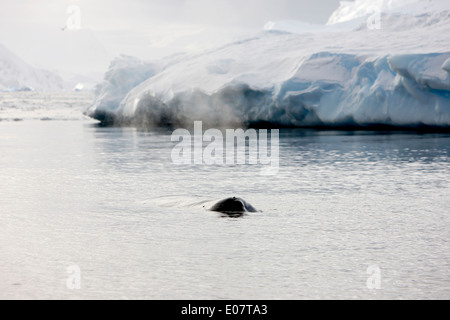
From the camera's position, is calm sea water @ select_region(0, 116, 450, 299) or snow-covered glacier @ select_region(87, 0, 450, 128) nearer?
calm sea water @ select_region(0, 116, 450, 299)

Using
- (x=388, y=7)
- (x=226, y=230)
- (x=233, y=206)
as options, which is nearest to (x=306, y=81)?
(x=233, y=206)

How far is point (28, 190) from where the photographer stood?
1233cm

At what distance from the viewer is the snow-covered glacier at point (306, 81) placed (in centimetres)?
2355

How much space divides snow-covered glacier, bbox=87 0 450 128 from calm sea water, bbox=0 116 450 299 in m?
6.95

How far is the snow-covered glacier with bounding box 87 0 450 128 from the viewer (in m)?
23.5

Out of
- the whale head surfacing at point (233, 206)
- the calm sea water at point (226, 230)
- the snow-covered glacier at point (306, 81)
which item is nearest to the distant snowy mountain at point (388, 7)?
the snow-covered glacier at point (306, 81)

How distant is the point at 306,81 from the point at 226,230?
58.0 ft

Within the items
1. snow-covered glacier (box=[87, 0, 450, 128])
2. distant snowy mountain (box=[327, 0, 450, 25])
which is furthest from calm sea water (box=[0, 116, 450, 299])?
distant snowy mountain (box=[327, 0, 450, 25])

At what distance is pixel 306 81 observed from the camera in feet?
84.5

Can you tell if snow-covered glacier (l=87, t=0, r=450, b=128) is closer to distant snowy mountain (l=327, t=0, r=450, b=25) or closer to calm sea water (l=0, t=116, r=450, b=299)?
distant snowy mountain (l=327, t=0, r=450, b=25)

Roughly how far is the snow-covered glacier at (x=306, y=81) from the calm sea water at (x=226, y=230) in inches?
274

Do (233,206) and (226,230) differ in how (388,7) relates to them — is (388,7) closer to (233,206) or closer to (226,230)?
(233,206)

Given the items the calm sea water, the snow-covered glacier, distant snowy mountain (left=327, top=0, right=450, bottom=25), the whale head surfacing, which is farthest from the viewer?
distant snowy mountain (left=327, top=0, right=450, bottom=25)

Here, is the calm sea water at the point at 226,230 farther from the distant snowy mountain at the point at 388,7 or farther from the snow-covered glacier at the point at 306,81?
the distant snowy mountain at the point at 388,7
